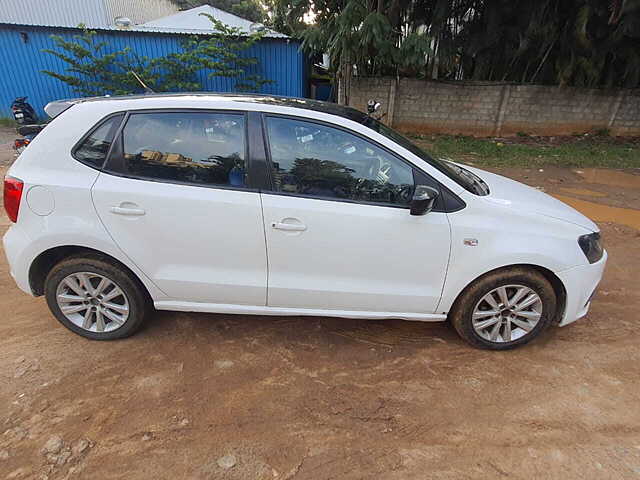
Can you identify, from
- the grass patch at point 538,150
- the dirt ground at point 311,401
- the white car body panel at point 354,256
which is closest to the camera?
the dirt ground at point 311,401

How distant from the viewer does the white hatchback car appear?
231 cm

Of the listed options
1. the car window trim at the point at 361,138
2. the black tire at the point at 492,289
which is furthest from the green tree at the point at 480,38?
the black tire at the point at 492,289

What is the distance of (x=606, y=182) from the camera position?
7047 millimetres

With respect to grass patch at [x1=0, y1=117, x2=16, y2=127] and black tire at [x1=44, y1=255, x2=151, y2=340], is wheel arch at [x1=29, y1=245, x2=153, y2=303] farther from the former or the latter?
Result: grass patch at [x1=0, y1=117, x2=16, y2=127]

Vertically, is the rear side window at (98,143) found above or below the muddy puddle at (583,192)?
above

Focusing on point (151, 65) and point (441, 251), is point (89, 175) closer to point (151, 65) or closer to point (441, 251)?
point (441, 251)

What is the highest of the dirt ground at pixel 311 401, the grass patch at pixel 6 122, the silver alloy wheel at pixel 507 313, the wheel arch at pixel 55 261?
the wheel arch at pixel 55 261

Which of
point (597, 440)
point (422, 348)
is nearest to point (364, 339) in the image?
point (422, 348)

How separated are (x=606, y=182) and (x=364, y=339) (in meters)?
6.94

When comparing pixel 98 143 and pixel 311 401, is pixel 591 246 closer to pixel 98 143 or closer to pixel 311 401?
pixel 311 401

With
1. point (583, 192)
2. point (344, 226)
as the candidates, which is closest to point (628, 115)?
point (583, 192)

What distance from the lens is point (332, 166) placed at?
238cm

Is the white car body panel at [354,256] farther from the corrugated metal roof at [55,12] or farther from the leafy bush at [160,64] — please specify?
the corrugated metal roof at [55,12]

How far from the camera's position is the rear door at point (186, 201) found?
2293 mm
